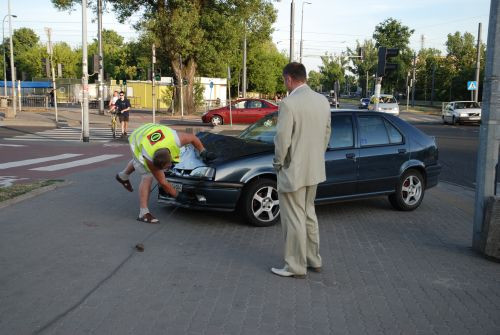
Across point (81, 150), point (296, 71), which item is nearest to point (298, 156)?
point (296, 71)

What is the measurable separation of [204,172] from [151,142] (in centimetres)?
77

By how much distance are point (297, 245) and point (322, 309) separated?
799mm

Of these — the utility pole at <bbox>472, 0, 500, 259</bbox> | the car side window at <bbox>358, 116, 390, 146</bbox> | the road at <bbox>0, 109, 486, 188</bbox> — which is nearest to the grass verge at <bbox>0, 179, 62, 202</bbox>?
the road at <bbox>0, 109, 486, 188</bbox>

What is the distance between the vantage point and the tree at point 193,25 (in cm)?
3309

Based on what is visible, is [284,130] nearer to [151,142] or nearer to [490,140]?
[151,142]

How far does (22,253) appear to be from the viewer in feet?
17.9

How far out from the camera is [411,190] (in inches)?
319

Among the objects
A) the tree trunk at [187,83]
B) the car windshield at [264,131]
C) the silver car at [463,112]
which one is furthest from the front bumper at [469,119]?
the car windshield at [264,131]

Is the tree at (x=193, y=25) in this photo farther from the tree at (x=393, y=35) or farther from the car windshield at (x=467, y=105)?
the tree at (x=393, y=35)

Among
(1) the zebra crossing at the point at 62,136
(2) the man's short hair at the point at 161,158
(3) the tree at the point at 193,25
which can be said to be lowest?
(1) the zebra crossing at the point at 62,136

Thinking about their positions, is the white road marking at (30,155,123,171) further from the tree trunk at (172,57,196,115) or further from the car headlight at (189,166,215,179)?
the tree trunk at (172,57,196,115)

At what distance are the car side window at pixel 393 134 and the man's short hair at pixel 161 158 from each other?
342 centimetres

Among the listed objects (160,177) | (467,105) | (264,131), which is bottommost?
(160,177)

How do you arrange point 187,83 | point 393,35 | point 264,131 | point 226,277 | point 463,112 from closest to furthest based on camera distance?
point 226,277
point 264,131
point 463,112
point 187,83
point 393,35
